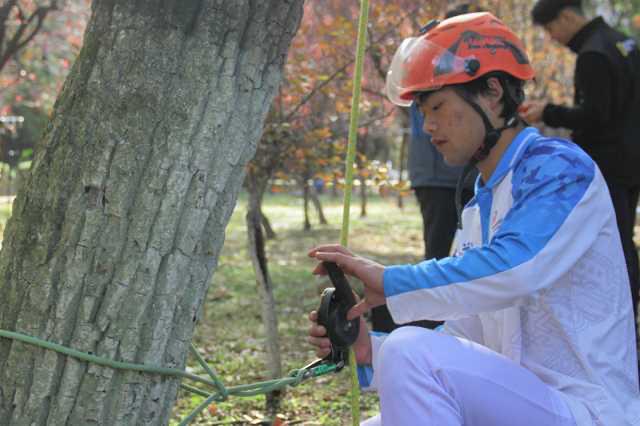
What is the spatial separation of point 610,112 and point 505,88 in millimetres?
1757

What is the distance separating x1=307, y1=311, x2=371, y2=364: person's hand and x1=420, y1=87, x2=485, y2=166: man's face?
0.51 m

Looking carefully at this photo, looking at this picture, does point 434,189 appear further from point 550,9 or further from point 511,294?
point 511,294

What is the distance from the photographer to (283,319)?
560 centimetres

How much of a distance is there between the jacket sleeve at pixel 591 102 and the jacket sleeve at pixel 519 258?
6.16 feet

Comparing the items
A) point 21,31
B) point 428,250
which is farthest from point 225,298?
point 21,31

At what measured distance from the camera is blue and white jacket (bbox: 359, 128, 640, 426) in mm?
1688

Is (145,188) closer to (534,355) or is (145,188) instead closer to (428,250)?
(534,355)

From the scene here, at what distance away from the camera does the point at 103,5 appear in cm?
160

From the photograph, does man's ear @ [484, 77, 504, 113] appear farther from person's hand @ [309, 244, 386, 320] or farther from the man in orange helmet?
person's hand @ [309, 244, 386, 320]

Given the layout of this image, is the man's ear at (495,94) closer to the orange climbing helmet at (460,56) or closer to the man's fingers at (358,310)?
the orange climbing helmet at (460,56)

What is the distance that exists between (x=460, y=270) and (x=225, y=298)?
4912 mm

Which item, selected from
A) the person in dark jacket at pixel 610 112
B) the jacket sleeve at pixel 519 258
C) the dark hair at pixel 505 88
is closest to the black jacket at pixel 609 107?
the person in dark jacket at pixel 610 112

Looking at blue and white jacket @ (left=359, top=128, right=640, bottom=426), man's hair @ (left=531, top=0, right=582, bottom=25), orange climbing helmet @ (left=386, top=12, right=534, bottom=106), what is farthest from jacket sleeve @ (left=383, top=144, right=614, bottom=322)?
man's hair @ (left=531, top=0, right=582, bottom=25)

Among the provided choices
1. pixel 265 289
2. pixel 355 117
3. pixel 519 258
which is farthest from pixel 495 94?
pixel 265 289
